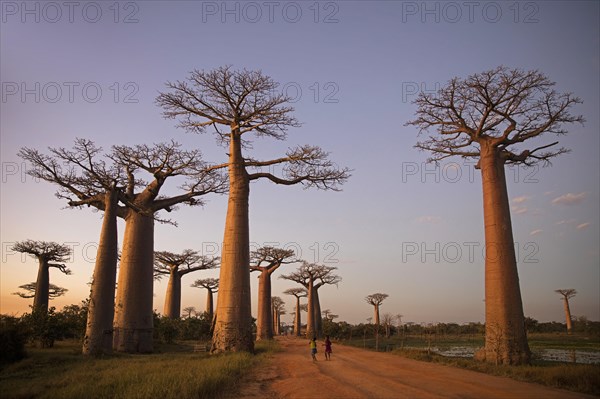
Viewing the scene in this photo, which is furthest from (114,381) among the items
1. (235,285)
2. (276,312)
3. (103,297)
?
(276,312)

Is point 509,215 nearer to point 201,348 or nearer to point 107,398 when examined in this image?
point 107,398

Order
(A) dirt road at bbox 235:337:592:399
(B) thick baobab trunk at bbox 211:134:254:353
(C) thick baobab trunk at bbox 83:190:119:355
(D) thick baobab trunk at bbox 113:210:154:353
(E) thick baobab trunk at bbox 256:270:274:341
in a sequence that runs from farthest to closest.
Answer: (E) thick baobab trunk at bbox 256:270:274:341 → (D) thick baobab trunk at bbox 113:210:154:353 → (B) thick baobab trunk at bbox 211:134:254:353 → (C) thick baobab trunk at bbox 83:190:119:355 → (A) dirt road at bbox 235:337:592:399

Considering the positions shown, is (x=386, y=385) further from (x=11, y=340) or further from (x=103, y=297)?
(x=11, y=340)

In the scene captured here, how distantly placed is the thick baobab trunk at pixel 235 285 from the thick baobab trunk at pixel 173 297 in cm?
1918

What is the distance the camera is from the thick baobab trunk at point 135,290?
15867mm

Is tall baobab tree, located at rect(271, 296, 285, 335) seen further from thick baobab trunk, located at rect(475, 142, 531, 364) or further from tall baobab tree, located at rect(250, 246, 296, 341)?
thick baobab trunk, located at rect(475, 142, 531, 364)

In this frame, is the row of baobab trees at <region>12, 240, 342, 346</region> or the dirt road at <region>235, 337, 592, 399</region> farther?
the row of baobab trees at <region>12, 240, 342, 346</region>

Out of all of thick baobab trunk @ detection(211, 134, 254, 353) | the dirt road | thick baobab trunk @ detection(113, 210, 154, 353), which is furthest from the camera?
thick baobab trunk @ detection(113, 210, 154, 353)

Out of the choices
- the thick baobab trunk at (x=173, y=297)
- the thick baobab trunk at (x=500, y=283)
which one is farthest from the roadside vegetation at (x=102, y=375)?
the thick baobab trunk at (x=173, y=297)

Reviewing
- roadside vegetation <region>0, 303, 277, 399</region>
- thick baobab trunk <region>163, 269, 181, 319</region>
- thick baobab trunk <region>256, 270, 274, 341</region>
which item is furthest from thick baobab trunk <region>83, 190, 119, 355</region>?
thick baobab trunk <region>163, 269, 181, 319</region>

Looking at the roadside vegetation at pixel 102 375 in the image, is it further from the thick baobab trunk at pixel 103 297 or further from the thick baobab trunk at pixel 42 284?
the thick baobab trunk at pixel 42 284

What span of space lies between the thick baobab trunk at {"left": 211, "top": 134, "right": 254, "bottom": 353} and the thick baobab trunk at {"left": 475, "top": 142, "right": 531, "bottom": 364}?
7.56 metres

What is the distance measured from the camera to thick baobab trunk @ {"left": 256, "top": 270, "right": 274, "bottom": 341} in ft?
101

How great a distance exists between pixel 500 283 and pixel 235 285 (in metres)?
8.38
